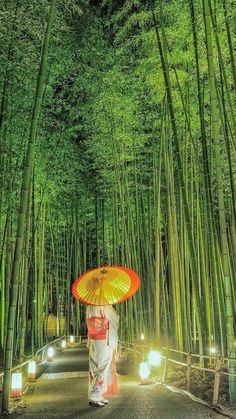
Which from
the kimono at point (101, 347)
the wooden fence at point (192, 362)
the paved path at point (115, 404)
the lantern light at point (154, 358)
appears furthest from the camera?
the lantern light at point (154, 358)

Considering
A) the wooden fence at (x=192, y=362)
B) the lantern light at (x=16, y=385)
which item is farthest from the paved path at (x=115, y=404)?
the wooden fence at (x=192, y=362)

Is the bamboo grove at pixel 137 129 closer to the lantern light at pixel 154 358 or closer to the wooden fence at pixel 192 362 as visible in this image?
the wooden fence at pixel 192 362

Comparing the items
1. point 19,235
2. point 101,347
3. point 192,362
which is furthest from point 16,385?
point 192,362

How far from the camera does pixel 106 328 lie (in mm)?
4609

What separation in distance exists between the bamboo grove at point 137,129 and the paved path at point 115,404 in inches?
18.7

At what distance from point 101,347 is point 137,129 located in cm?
500

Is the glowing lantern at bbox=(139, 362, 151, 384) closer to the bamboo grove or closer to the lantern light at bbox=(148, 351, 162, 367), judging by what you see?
the lantern light at bbox=(148, 351, 162, 367)

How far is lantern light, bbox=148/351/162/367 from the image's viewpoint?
20.6 ft

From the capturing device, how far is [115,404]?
4562mm

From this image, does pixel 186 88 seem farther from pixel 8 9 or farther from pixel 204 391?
pixel 204 391

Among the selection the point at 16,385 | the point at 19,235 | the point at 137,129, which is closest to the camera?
the point at 19,235

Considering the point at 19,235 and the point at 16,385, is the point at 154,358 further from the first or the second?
the point at 19,235

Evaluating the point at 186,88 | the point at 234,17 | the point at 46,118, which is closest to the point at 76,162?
the point at 46,118

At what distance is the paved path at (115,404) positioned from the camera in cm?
410
